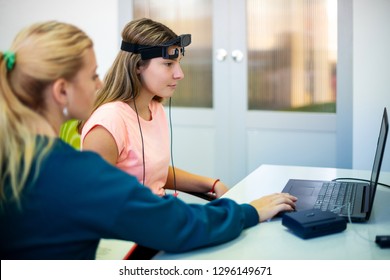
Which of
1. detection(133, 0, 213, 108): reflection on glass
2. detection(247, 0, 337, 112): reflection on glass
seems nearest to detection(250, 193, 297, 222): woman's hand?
detection(247, 0, 337, 112): reflection on glass

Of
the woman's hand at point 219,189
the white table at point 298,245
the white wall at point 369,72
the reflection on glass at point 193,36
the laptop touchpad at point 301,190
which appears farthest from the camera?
Result: the reflection on glass at point 193,36

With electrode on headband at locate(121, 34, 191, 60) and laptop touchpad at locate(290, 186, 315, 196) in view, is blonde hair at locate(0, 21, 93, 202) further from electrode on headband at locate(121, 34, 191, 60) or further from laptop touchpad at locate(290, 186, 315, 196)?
laptop touchpad at locate(290, 186, 315, 196)

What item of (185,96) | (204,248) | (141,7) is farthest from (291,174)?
(141,7)

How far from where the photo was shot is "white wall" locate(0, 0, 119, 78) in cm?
348

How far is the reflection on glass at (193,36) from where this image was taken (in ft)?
11.0

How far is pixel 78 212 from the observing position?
99 centimetres

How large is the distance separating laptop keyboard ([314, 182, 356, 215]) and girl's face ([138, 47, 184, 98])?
61cm

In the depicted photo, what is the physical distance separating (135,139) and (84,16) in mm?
1935

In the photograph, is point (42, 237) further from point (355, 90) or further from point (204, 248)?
point (355, 90)

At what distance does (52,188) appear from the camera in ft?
3.20

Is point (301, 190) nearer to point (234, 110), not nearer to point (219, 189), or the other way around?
point (219, 189)

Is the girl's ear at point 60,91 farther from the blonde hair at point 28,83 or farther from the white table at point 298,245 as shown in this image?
the white table at point 298,245

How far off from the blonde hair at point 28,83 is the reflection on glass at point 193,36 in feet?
7.55

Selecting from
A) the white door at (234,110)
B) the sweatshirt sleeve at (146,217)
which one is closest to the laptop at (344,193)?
the sweatshirt sleeve at (146,217)
